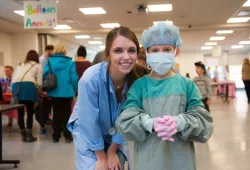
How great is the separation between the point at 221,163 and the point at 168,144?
7.31 ft

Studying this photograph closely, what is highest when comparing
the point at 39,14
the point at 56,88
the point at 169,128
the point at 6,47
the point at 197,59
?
the point at 39,14

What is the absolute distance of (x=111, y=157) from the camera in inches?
54.6

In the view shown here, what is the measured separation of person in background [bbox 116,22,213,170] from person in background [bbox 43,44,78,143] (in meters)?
2.76

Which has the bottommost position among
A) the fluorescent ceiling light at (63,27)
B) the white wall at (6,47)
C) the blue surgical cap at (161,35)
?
the blue surgical cap at (161,35)

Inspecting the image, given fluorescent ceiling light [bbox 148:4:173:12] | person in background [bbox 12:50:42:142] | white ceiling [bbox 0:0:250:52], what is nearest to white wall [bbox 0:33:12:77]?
white ceiling [bbox 0:0:250:52]

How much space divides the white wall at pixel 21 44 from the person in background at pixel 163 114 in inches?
375

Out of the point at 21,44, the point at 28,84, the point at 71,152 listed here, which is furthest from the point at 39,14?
the point at 21,44

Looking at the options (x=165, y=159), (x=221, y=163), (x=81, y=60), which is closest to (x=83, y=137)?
(x=165, y=159)

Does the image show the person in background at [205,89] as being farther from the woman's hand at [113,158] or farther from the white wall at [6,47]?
the white wall at [6,47]

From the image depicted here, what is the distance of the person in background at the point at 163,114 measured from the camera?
1.09m

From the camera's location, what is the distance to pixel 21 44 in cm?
1000

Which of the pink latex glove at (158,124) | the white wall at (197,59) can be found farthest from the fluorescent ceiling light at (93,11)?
the white wall at (197,59)

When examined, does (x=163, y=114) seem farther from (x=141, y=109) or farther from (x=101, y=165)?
(x=101, y=165)

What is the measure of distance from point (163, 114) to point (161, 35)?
1.19 feet
